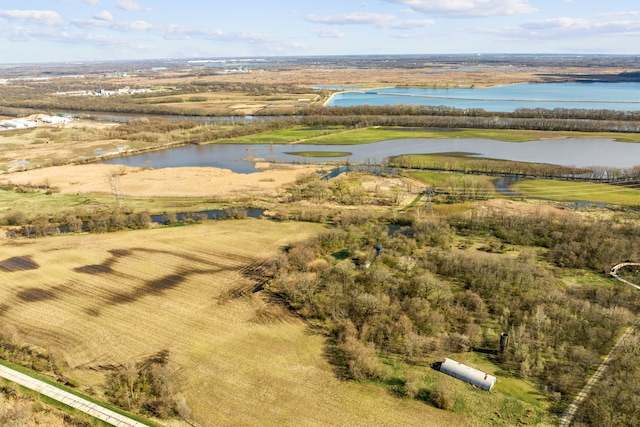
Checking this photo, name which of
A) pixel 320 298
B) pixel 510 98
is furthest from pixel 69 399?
pixel 510 98

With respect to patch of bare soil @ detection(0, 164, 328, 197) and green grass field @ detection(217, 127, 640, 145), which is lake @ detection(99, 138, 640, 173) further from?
patch of bare soil @ detection(0, 164, 328, 197)

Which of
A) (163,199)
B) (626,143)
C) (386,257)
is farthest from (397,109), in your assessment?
(386,257)

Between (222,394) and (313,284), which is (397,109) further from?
(222,394)

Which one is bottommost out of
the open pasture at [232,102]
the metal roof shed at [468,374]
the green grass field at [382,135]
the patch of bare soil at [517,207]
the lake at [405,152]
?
the metal roof shed at [468,374]

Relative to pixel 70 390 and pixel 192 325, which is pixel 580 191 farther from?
pixel 70 390

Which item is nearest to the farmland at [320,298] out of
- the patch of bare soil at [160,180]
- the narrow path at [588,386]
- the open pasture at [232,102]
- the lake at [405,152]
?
the narrow path at [588,386]

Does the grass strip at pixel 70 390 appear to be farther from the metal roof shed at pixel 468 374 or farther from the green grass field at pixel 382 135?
the green grass field at pixel 382 135
